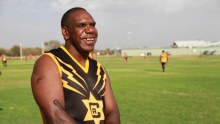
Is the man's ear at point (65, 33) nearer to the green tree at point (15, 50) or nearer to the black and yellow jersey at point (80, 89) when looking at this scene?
the black and yellow jersey at point (80, 89)

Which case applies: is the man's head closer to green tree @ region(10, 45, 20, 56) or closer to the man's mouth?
the man's mouth

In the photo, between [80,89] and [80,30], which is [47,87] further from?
[80,30]

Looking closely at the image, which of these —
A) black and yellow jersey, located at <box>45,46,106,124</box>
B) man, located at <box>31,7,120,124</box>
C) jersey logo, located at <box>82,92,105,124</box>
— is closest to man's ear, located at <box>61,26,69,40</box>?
man, located at <box>31,7,120,124</box>

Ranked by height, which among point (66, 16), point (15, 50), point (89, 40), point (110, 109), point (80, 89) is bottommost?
point (15, 50)

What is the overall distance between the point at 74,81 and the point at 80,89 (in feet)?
0.26

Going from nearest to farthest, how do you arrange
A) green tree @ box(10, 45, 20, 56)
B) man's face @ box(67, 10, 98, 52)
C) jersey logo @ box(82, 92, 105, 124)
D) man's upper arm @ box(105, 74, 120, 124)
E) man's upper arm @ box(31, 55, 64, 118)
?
1. man's upper arm @ box(31, 55, 64, 118)
2. jersey logo @ box(82, 92, 105, 124)
3. man's face @ box(67, 10, 98, 52)
4. man's upper arm @ box(105, 74, 120, 124)
5. green tree @ box(10, 45, 20, 56)

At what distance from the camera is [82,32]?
2.92 meters

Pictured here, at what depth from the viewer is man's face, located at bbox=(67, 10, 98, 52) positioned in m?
2.92

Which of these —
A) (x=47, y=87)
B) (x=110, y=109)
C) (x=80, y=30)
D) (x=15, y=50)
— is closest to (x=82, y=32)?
(x=80, y=30)

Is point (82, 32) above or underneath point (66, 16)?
underneath

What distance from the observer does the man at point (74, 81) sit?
2.69 metres

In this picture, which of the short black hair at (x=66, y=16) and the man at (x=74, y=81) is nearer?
the man at (x=74, y=81)

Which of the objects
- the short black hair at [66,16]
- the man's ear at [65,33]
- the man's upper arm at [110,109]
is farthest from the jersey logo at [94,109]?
the short black hair at [66,16]

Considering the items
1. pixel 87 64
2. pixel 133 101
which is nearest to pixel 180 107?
→ pixel 133 101
